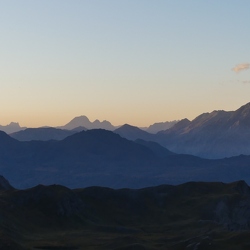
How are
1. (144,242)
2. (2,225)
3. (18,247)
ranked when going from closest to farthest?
(18,247)
(144,242)
(2,225)

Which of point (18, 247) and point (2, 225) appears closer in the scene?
point (18, 247)

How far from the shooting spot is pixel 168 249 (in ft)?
557

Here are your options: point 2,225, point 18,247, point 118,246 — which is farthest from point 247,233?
point 2,225

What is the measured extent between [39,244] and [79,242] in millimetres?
12834

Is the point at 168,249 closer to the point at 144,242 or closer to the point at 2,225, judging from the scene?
the point at 144,242

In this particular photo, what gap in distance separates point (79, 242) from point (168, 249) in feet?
100

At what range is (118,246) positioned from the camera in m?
171

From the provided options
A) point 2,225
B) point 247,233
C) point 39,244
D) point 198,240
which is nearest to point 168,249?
point 198,240

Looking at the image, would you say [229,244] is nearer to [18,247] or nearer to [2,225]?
[18,247]

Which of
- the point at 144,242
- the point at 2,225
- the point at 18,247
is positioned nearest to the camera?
the point at 18,247

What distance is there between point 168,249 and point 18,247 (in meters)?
39.3

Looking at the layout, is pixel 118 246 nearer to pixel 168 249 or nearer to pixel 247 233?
pixel 168 249

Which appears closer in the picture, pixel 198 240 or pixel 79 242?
pixel 198 240

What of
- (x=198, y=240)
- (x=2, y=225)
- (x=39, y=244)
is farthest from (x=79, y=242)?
(x=198, y=240)
